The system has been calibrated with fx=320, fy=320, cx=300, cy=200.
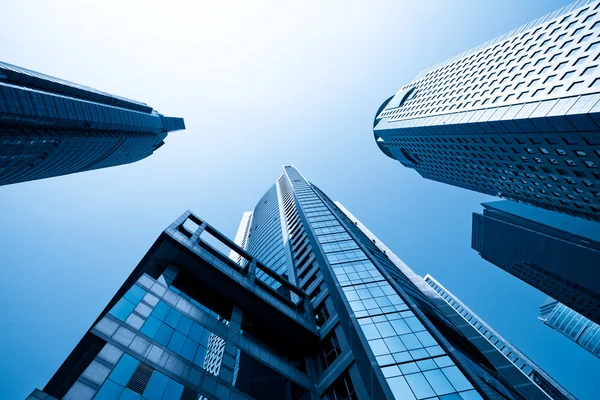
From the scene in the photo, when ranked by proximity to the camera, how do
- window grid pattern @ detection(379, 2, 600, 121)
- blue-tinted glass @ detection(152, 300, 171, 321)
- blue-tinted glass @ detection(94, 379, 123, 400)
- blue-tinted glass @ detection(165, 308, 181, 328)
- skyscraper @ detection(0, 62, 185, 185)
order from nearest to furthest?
blue-tinted glass @ detection(94, 379, 123, 400) → blue-tinted glass @ detection(152, 300, 171, 321) → blue-tinted glass @ detection(165, 308, 181, 328) → window grid pattern @ detection(379, 2, 600, 121) → skyscraper @ detection(0, 62, 185, 185)

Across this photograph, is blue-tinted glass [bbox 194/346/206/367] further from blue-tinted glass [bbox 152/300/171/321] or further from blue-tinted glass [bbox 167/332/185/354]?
blue-tinted glass [bbox 152/300/171/321]

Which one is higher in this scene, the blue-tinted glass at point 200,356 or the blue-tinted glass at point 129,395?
the blue-tinted glass at point 129,395

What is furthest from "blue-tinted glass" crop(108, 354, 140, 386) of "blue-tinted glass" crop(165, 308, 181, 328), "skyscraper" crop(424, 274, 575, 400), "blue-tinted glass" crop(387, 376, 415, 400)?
"skyscraper" crop(424, 274, 575, 400)

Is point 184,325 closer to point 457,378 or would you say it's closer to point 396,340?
point 396,340

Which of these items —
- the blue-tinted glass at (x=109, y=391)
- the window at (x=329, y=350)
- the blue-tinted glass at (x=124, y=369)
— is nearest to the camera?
the blue-tinted glass at (x=109, y=391)

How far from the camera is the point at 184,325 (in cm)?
2967

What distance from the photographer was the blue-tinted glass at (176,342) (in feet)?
88.1

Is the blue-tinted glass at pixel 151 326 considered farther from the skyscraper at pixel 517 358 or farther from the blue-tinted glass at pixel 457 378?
the skyscraper at pixel 517 358

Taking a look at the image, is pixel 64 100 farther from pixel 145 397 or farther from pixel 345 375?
pixel 345 375

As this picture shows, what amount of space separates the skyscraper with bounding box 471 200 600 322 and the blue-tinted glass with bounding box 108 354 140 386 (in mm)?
112608

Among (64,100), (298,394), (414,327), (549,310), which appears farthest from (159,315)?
(549,310)

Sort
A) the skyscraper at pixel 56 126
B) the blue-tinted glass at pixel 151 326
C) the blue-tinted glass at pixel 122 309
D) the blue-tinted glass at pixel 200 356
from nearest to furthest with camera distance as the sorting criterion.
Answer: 1. the blue-tinted glass at pixel 122 309
2. the blue-tinted glass at pixel 151 326
3. the blue-tinted glass at pixel 200 356
4. the skyscraper at pixel 56 126

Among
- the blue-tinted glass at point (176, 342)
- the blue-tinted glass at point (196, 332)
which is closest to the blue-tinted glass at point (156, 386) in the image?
the blue-tinted glass at point (176, 342)

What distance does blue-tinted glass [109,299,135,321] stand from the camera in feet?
84.1
